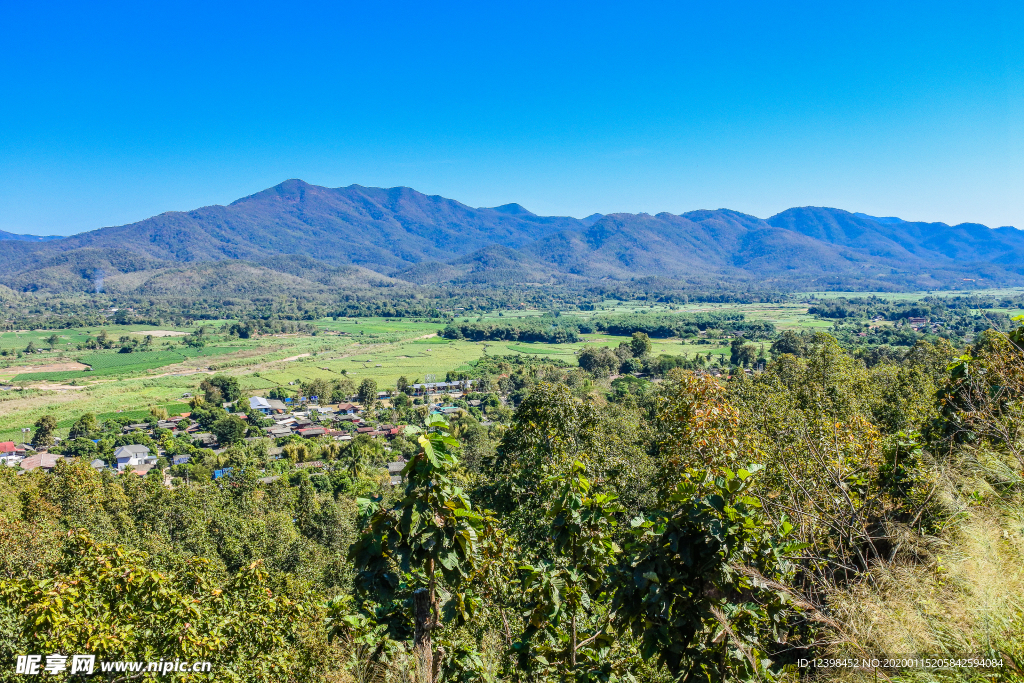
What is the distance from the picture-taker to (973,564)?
3.81 meters

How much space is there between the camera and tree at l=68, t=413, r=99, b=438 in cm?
3950

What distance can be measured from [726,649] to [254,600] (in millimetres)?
5900

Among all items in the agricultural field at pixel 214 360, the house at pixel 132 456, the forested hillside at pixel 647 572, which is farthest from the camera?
the agricultural field at pixel 214 360

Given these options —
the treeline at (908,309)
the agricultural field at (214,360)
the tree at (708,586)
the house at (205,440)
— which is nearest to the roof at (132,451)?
the house at (205,440)

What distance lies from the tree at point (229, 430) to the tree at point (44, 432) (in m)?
10.5

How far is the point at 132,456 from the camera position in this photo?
114 feet

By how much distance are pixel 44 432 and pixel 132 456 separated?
9.69m

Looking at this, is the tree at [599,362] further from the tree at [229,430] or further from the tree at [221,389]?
the tree at [221,389]

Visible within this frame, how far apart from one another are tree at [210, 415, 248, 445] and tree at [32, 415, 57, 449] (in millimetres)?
10508

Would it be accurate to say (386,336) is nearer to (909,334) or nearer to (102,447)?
(102,447)

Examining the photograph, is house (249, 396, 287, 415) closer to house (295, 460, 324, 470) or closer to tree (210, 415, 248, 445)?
tree (210, 415, 248, 445)

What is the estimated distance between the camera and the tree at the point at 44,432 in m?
37.2

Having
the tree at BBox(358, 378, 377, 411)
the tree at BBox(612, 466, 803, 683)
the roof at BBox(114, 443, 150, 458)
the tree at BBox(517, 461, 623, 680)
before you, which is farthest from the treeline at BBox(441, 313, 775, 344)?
the tree at BBox(612, 466, 803, 683)

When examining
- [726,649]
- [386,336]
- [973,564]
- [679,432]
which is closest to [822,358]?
[679,432]
